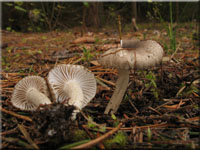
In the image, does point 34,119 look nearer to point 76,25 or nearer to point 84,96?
point 84,96

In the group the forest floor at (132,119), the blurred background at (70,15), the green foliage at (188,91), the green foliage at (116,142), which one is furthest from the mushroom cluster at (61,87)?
the blurred background at (70,15)

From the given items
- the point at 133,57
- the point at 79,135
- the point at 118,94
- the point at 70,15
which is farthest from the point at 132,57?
the point at 70,15

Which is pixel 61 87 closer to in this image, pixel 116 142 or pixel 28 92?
pixel 28 92

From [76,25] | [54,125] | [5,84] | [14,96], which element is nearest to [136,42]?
[54,125]

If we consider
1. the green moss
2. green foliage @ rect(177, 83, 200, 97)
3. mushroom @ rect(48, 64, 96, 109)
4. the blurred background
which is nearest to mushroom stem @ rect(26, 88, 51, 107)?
mushroom @ rect(48, 64, 96, 109)

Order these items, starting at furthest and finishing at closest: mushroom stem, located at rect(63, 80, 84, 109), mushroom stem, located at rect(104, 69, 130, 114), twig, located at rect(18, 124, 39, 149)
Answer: mushroom stem, located at rect(104, 69, 130, 114)
mushroom stem, located at rect(63, 80, 84, 109)
twig, located at rect(18, 124, 39, 149)

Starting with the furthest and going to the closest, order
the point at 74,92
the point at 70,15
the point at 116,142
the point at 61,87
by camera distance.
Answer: the point at 70,15, the point at 61,87, the point at 74,92, the point at 116,142

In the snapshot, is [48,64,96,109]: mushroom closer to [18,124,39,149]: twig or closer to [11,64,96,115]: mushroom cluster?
[11,64,96,115]: mushroom cluster
